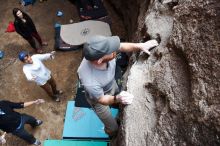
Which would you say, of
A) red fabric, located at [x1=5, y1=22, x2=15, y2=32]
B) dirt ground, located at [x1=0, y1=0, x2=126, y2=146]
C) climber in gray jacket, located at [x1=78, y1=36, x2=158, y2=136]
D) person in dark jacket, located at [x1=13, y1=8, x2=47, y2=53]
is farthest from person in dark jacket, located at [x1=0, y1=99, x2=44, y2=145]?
red fabric, located at [x1=5, y1=22, x2=15, y2=32]

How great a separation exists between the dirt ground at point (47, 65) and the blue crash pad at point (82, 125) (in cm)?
66

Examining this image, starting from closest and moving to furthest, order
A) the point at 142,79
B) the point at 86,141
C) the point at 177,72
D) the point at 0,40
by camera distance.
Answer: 1. the point at 177,72
2. the point at 142,79
3. the point at 86,141
4. the point at 0,40

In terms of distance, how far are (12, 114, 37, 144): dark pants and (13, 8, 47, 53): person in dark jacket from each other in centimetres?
233

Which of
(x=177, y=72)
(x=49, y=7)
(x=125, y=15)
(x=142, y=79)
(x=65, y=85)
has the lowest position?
(x=65, y=85)

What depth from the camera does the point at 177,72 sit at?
3793 mm

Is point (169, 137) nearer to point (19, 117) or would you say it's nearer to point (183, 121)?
point (183, 121)

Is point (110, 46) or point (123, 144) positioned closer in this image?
point (110, 46)

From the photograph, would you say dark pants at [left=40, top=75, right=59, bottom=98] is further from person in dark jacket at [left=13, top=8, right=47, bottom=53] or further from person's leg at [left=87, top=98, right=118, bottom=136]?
person's leg at [left=87, top=98, right=118, bottom=136]

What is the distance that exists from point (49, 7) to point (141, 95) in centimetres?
662

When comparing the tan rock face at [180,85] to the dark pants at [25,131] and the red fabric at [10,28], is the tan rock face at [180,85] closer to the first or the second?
Result: the dark pants at [25,131]

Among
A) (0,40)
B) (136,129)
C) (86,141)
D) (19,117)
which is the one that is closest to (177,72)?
(136,129)

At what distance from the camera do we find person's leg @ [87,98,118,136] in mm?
4500

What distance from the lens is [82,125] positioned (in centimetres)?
652

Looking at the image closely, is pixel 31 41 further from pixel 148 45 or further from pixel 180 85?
pixel 180 85
